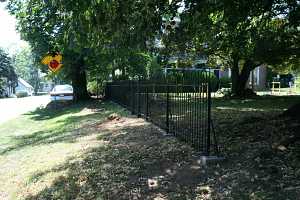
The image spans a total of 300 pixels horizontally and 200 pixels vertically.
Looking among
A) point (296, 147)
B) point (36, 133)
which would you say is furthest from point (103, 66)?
point (296, 147)

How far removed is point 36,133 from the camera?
63.7 feet

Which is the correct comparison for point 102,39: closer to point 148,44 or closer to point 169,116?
point 148,44

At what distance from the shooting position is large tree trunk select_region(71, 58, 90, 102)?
34719 mm

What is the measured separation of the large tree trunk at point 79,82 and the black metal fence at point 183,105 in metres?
18.0

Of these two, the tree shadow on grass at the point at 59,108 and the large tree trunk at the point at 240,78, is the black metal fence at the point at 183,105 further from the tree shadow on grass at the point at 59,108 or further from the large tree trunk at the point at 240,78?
the large tree trunk at the point at 240,78

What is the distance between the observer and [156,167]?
29.8ft

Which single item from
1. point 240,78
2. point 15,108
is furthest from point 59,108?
point 240,78

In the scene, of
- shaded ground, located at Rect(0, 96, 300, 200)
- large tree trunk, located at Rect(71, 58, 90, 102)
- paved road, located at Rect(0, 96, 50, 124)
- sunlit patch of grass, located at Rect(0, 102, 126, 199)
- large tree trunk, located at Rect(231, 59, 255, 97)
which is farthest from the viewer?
large tree trunk, located at Rect(71, 58, 90, 102)

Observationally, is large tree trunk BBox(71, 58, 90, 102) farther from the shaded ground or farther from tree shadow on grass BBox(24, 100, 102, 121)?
the shaded ground

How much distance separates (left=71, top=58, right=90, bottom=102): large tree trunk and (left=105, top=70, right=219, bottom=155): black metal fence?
711 inches

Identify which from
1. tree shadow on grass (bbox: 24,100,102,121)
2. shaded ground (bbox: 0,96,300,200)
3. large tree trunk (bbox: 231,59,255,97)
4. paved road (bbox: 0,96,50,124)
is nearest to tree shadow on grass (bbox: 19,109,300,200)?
shaded ground (bbox: 0,96,300,200)

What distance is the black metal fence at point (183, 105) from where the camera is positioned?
31.0ft

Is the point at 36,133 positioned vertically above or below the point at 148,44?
below

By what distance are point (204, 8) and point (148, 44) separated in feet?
7.72
